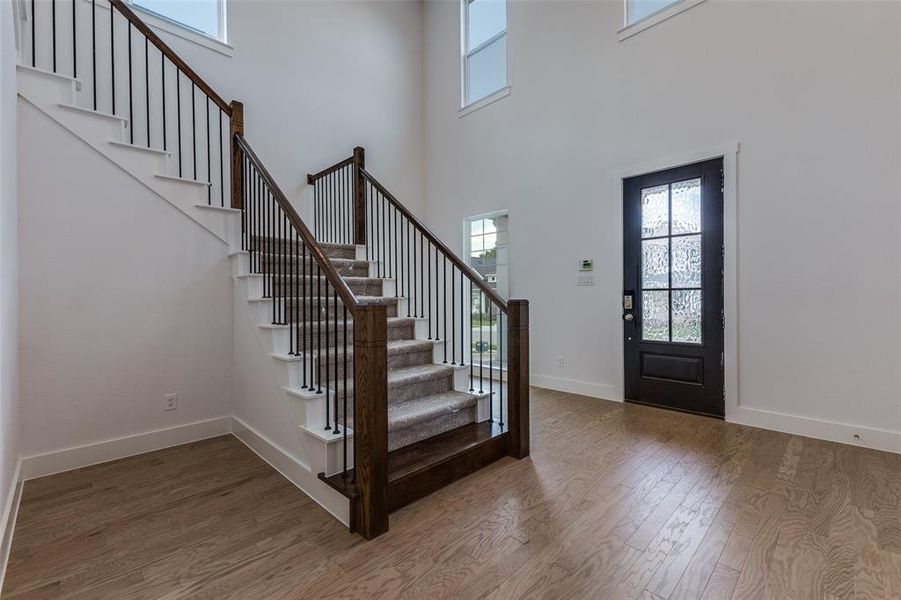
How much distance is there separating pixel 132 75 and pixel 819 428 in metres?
6.44

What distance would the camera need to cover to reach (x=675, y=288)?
362 centimetres

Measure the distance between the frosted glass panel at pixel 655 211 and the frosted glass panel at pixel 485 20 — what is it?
300cm

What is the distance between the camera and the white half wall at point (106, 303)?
2477 mm

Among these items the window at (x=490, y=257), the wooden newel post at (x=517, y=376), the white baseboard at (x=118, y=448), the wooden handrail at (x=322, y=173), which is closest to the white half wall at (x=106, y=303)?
the white baseboard at (x=118, y=448)

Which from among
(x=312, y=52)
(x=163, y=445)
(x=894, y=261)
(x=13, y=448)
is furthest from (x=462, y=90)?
(x=13, y=448)

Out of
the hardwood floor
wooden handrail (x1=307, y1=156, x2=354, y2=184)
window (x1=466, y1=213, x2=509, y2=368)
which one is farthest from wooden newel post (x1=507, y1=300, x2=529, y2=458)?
wooden handrail (x1=307, y1=156, x2=354, y2=184)

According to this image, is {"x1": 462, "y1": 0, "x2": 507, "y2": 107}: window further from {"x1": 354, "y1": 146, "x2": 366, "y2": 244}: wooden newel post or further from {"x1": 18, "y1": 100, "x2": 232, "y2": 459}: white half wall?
{"x1": 18, "y1": 100, "x2": 232, "y2": 459}: white half wall

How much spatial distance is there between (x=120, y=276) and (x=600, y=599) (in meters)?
3.39

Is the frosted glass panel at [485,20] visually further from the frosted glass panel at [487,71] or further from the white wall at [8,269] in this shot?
the white wall at [8,269]

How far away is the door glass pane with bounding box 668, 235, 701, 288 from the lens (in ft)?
11.5

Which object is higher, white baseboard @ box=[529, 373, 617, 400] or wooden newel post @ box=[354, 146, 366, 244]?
wooden newel post @ box=[354, 146, 366, 244]

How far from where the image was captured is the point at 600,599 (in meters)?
1.47

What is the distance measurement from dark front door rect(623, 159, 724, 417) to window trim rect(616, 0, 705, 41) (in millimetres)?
1399

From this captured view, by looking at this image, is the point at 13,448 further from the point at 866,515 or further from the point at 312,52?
the point at 312,52
